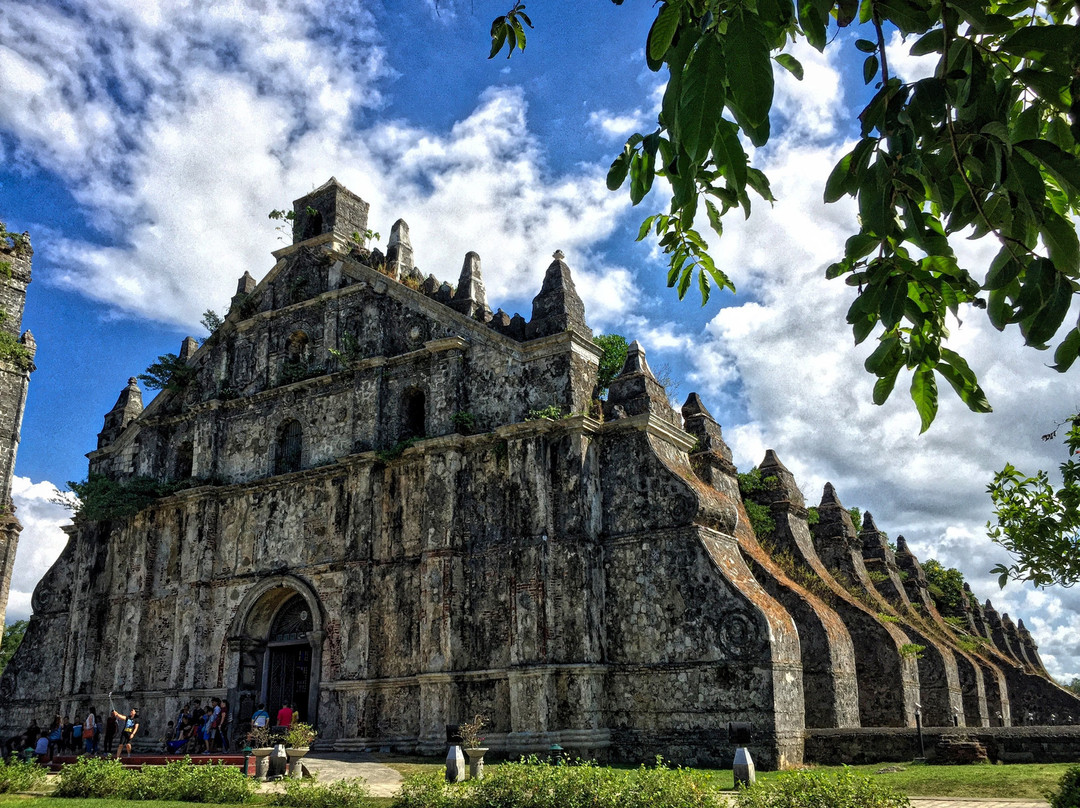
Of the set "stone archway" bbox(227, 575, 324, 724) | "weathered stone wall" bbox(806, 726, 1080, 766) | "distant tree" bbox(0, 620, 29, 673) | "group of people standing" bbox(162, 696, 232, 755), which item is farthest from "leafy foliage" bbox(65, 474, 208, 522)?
"distant tree" bbox(0, 620, 29, 673)

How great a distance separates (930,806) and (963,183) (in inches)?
342

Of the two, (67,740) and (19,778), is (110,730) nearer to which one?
(67,740)

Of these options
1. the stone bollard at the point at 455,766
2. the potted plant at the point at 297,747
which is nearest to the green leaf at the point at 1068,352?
the stone bollard at the point at 455,766

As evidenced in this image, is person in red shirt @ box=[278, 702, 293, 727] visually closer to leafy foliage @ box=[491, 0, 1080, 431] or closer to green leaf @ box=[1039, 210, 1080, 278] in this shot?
leafy foliage @ box=[491, 0, 1080, 431]

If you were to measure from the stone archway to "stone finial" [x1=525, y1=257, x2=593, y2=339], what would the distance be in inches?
270

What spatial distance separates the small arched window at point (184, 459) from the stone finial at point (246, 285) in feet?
12.5

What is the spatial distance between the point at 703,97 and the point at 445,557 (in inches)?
573

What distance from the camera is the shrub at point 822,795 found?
7688 millimetres

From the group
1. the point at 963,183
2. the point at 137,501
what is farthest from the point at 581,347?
the point at 963,183

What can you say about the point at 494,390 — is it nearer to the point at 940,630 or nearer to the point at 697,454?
the point at 697,454

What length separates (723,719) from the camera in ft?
44.1

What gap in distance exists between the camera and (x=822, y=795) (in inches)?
309

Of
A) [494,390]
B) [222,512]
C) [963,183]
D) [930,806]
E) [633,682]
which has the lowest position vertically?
[930,806]

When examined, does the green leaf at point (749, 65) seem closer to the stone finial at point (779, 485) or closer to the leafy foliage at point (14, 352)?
the stone finial at point (779, 485)
